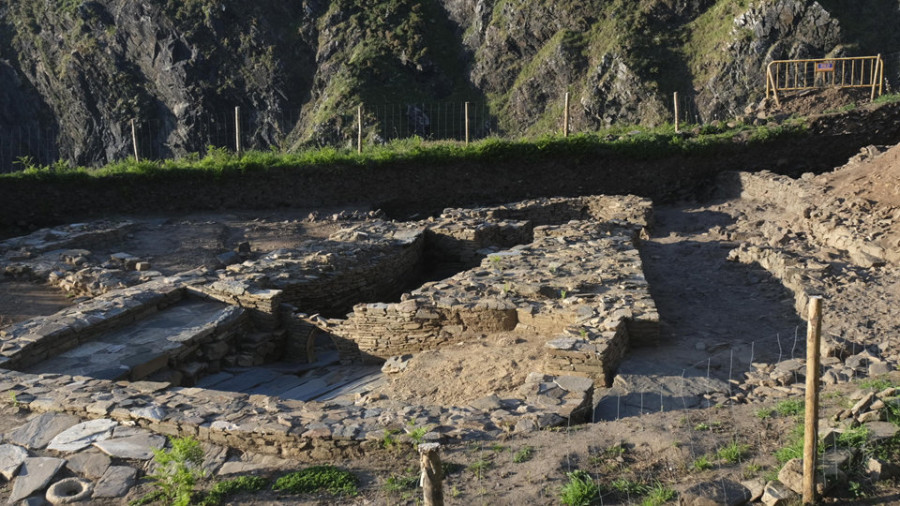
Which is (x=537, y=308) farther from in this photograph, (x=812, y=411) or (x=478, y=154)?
(x=478, y=154)

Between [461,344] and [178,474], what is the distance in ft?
12.9

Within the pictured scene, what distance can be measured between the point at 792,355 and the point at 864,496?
357 cm

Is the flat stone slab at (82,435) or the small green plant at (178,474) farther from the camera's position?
the flat stone slab at (82,435)

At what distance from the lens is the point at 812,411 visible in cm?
425

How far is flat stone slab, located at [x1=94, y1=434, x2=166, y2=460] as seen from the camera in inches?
215

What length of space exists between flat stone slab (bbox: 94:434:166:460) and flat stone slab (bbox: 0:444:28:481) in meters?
Result: 0.52

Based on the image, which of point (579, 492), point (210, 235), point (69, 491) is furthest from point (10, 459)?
point (210, 235)

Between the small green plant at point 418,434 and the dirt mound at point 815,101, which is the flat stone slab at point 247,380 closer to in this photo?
the small green plant at point 418,434

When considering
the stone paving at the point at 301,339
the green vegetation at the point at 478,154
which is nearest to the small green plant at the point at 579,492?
the stone paving at the point at 301,339

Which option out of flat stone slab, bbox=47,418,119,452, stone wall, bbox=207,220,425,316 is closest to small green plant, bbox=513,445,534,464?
flat stone slab, bbox=47,418,119,452

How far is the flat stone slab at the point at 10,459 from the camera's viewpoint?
17.3 feet

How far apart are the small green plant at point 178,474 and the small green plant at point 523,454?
2160 mm

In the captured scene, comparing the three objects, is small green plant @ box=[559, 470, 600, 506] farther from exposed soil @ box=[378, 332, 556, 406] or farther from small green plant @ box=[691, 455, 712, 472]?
exposed soil @ box=[378, 332, 556, 406]

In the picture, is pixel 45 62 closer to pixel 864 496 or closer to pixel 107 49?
pixel 107 49
